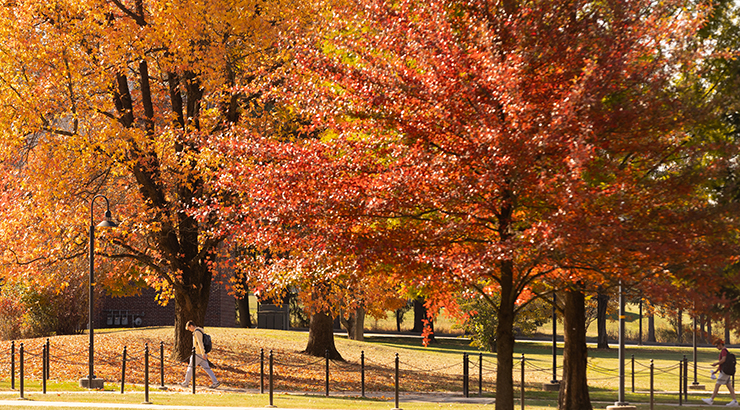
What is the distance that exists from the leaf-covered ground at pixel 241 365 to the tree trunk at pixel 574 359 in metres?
6.96

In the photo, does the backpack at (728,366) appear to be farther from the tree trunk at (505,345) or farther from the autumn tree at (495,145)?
the tree trunk at (505,345)

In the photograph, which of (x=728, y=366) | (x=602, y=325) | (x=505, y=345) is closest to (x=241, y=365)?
(x=505, y=345)

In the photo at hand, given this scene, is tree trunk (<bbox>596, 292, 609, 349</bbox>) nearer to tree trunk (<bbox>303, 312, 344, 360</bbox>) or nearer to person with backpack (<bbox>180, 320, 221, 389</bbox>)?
tree trunk (<bbox>303, 312, 344, 360</bbox>)

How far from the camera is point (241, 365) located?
22797mm

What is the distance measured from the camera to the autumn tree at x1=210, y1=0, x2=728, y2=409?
9.62m

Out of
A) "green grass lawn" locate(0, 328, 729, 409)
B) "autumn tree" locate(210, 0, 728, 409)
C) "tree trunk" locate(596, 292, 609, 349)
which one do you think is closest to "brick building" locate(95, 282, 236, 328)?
"green grass lawn" locate(0, 328, 729, 409)

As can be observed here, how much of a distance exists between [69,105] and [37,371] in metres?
8.07

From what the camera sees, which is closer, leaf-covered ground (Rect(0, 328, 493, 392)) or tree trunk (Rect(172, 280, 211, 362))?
leaf-covered ground (Rect(0, 328, 493, 392))

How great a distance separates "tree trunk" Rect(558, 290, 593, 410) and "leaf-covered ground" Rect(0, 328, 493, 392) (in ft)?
22.9

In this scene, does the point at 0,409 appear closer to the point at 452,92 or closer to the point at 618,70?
the point at 452,92

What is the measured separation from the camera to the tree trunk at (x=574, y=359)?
1531 centimetres

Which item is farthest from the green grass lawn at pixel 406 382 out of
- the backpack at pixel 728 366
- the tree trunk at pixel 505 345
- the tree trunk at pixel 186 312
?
the tree trunk at pixel 505 345

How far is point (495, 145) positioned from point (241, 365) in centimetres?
1545

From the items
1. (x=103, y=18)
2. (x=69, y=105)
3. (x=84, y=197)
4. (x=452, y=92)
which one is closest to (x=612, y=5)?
(x=452, y=92)
